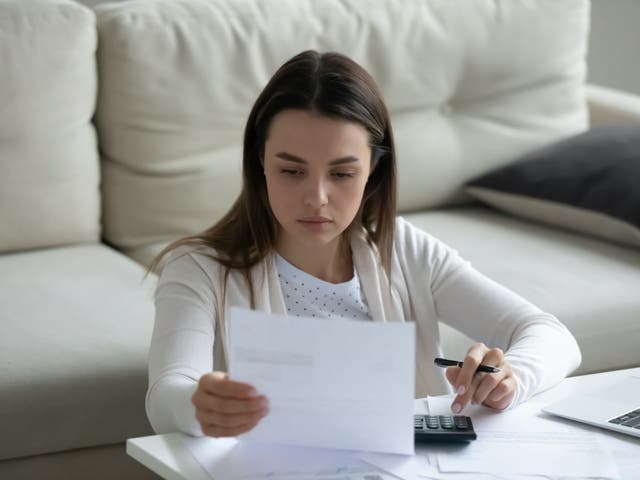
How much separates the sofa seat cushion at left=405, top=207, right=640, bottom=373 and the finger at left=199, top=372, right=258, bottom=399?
908mm

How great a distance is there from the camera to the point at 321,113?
1.48 metres

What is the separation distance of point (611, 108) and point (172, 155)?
48.9 inches

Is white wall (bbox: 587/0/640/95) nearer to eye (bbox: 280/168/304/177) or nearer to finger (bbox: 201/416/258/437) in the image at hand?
eye (bbox: 280/168/304/177)

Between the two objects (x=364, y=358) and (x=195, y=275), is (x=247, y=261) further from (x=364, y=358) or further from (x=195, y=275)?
(x=364, y=358)

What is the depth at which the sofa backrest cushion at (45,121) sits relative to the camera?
227 cm

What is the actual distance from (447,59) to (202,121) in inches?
25.4

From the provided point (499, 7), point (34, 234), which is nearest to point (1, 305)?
point (34, 234)

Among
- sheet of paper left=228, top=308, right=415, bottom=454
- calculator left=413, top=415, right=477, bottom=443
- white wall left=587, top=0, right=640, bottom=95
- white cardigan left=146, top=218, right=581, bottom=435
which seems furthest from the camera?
white wall left=587, top=0, right=640, bottom=95

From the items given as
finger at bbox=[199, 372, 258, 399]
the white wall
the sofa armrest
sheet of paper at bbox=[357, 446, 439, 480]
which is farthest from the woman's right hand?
the white wall

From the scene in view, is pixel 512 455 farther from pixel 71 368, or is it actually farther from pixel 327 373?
pixel 71 368

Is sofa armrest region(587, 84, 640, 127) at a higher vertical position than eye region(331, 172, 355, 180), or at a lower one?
higher

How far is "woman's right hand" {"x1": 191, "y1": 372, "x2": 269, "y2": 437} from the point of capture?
3.71 ft

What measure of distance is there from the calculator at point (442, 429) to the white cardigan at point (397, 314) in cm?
12

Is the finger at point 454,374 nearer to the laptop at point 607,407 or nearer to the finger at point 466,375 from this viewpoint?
the finger at point 466,375
